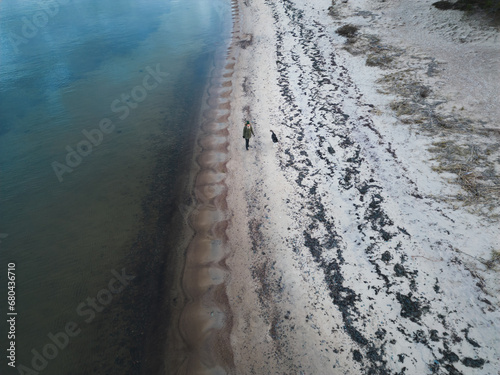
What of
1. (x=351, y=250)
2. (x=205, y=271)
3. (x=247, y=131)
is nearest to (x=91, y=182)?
(x=205, y=271)

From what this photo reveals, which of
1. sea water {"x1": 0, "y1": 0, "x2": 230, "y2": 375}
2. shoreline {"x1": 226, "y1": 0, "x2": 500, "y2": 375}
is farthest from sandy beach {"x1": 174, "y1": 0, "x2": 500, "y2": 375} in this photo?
sea water {"x1": 0, "y1": 0, "x2": 230, "y2": 375}

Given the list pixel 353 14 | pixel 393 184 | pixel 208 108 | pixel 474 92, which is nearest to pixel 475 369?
pixel 393 184

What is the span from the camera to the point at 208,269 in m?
10.6

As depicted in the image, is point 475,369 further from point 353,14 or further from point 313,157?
point 353,14

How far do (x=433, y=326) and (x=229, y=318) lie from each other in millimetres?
5990

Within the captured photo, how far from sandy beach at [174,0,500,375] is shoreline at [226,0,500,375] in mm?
46

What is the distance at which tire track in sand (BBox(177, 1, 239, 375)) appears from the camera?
848 cm

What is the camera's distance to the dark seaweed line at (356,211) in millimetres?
7848

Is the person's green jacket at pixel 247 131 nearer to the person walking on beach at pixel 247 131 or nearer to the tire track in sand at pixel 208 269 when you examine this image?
the person walking on beach at pixel 247 131

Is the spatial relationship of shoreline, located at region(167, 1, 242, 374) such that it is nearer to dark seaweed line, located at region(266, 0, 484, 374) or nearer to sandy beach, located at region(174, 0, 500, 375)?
sandy beach, located at region(174, 0, 500, 375)

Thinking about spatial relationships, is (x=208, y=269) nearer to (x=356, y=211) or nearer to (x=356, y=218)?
(x=356, y=218)

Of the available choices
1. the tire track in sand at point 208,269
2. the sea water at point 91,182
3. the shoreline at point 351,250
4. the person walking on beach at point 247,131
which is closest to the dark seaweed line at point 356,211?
the shoreline at point 351,250

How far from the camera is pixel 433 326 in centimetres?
770

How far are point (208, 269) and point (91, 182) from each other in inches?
325
